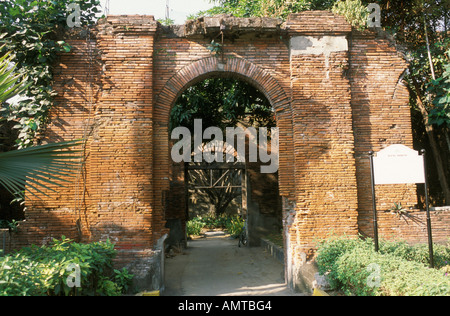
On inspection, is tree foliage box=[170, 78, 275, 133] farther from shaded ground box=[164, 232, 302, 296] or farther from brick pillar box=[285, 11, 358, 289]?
shaded ground box=[164, 232, 302, 296]

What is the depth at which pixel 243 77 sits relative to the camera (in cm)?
688

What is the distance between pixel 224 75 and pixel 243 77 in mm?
408

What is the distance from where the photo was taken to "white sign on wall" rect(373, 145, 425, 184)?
17.5 feet

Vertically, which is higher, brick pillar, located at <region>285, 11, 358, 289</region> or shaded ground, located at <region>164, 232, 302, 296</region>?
brick pillar, located at <region>285, 11, 358, 289</region>

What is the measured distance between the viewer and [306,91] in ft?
21.8

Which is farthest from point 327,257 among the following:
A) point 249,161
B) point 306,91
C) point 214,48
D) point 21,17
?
point 249,161

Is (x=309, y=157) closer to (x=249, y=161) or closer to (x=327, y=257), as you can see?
(x=327, y=257)

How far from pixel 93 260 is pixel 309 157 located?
4.08m

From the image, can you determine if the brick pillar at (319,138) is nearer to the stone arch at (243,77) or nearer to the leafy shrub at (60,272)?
the stone arch at (243,77)

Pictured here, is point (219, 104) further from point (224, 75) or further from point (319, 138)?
point (319, 138)

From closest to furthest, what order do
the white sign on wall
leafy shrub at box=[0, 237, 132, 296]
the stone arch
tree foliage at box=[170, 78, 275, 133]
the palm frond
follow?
1. leafy shrub at box=[0, 237, 132, 296]
2. the palm frond
3. the white sign on wall
4. the stone arch
5. tree foliage at box=[170, 78, 275, 133]

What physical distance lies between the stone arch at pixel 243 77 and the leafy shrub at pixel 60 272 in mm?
1761

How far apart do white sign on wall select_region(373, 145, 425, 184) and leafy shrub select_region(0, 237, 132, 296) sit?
4.44 metres

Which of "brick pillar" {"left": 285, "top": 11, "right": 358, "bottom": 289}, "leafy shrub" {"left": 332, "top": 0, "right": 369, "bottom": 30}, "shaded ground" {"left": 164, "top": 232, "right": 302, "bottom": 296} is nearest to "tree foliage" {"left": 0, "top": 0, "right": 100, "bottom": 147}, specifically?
"shaded ground" {"left": 164, "top": 232, "right": 302, "bottom": 296}
